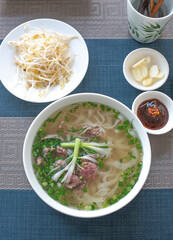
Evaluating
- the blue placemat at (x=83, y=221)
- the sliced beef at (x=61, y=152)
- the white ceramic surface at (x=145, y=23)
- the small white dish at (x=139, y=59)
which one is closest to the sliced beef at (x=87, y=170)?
the sliced beef at (x=61, y=152)

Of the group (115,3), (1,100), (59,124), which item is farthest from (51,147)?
(115,3)

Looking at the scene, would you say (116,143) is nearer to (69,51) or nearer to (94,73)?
(94,73)

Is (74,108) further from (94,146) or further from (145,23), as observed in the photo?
(145,23)

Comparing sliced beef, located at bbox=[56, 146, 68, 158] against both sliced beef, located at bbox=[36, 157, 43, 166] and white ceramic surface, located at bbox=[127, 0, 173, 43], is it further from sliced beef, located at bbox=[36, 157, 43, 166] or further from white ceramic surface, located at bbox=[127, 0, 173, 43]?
white ceramic surface, located at bbox=[127, 0, 173, 43]

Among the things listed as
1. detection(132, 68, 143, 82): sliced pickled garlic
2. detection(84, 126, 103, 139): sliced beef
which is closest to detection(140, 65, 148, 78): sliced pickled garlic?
detection(132, 68, 143, 82): sliced pickled garlic

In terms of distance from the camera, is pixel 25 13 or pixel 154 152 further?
pixel 25 13
